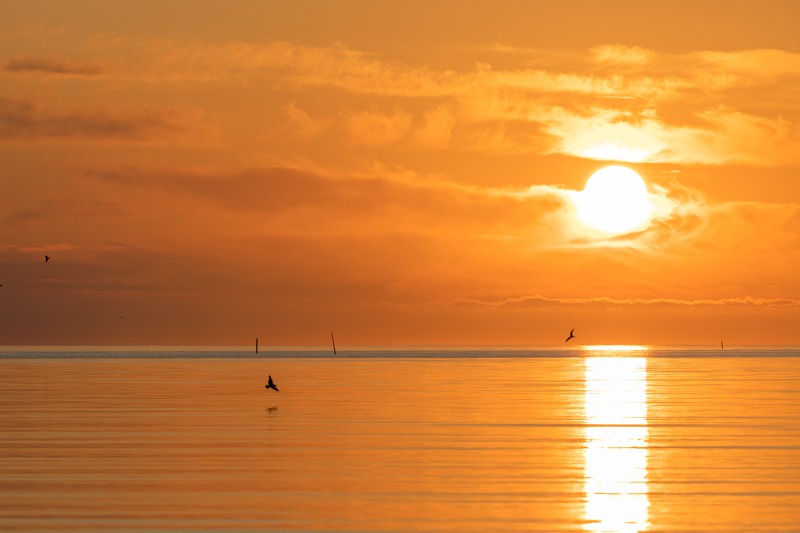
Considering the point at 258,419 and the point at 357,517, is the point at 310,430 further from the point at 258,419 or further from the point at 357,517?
the point at 357,517

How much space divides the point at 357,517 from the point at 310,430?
16250mm

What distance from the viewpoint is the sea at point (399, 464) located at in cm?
2139

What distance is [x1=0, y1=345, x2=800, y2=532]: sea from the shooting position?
2139 centimetres

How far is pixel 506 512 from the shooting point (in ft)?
71.9

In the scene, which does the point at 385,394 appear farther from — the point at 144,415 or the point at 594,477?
the point at 594,477

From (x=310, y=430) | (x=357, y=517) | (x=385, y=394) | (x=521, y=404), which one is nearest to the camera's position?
(x=357, y=517)

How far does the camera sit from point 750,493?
79.4 feet

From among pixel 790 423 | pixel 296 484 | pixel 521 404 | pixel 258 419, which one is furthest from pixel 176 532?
pixel 521 404

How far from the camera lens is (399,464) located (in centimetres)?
2867

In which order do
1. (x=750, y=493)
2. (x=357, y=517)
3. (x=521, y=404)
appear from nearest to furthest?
(x=357, y=517)
(x=750, y=493)
(x=521, y=404)

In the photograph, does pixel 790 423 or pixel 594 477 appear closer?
pixel 594 477

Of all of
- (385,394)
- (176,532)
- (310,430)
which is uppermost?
(385,394)

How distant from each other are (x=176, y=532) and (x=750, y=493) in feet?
39.8

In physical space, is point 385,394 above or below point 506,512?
above
